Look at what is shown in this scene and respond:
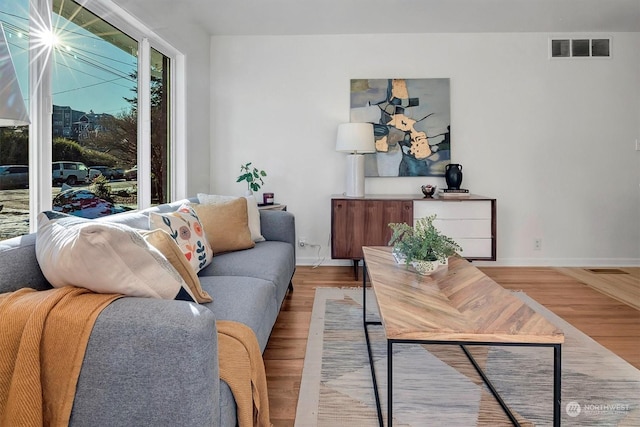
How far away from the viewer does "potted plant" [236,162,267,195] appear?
3936 millimetres

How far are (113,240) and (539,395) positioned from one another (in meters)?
1.79

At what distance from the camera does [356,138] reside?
3.86 metres

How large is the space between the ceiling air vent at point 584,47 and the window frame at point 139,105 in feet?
12.3

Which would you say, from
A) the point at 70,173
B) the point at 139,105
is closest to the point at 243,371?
the point at 70,173

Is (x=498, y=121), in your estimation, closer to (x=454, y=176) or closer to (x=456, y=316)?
(x=454, y=176)

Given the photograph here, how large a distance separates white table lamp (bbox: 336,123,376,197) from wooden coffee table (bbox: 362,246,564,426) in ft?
6.59

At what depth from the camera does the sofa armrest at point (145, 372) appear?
943 mm

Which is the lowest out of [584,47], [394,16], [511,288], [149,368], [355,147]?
[511,288]

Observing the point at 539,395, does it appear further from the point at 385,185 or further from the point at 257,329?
the point at 385,185

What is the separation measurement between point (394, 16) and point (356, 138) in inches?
46.3

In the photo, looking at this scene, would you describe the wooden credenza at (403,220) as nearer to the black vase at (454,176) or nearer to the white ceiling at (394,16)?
the black vase at (454,176)

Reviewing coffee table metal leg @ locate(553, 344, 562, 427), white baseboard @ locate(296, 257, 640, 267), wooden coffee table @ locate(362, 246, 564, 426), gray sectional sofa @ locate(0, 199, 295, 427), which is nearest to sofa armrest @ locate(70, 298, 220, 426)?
gray sectional sofa @ locate(0, 199, 295, 427)

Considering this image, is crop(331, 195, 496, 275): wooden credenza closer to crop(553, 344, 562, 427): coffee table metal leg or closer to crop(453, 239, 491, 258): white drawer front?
crop(453, 239, 491, 258): white drawer front

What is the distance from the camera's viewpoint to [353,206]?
3768 mm
